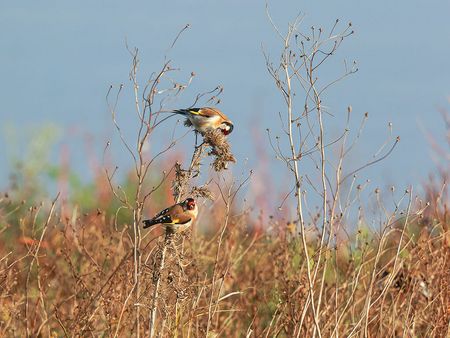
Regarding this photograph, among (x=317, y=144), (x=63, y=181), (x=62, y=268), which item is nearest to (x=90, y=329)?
(x=317, y=144)

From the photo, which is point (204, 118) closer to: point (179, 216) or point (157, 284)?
point (179, 216)

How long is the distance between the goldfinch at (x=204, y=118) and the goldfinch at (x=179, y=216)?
52cm

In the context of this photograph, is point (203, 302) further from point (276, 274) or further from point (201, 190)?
point (201, 190)

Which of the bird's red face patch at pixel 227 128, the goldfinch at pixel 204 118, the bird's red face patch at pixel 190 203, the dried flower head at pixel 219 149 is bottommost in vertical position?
→ the bird's red face patch at pixel 190 203

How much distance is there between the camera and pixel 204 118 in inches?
247

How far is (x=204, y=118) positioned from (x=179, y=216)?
845mm

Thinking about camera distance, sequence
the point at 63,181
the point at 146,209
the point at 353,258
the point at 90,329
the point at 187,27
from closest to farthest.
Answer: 1. the point at 187,27
2. the point at 90,329
3. the point at 353,258
4. the point at 146,209
5. the point at 63,181

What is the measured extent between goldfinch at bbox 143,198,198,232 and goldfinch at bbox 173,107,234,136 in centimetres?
52

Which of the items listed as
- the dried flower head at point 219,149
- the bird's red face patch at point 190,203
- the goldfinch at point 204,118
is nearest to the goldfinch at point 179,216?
the bird's red face patch at point 190,203

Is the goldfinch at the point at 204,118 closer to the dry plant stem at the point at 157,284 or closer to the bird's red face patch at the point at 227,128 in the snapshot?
the bird's red face patch at the point at 227,128

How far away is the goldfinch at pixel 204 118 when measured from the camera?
6164 mm

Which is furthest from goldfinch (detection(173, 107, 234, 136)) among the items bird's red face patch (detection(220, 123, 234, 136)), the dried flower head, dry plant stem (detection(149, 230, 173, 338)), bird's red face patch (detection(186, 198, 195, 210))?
dry plant stem (detection(149, 230, 173, 338))

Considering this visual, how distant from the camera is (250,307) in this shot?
8.55m

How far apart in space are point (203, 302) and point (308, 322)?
1.67m
